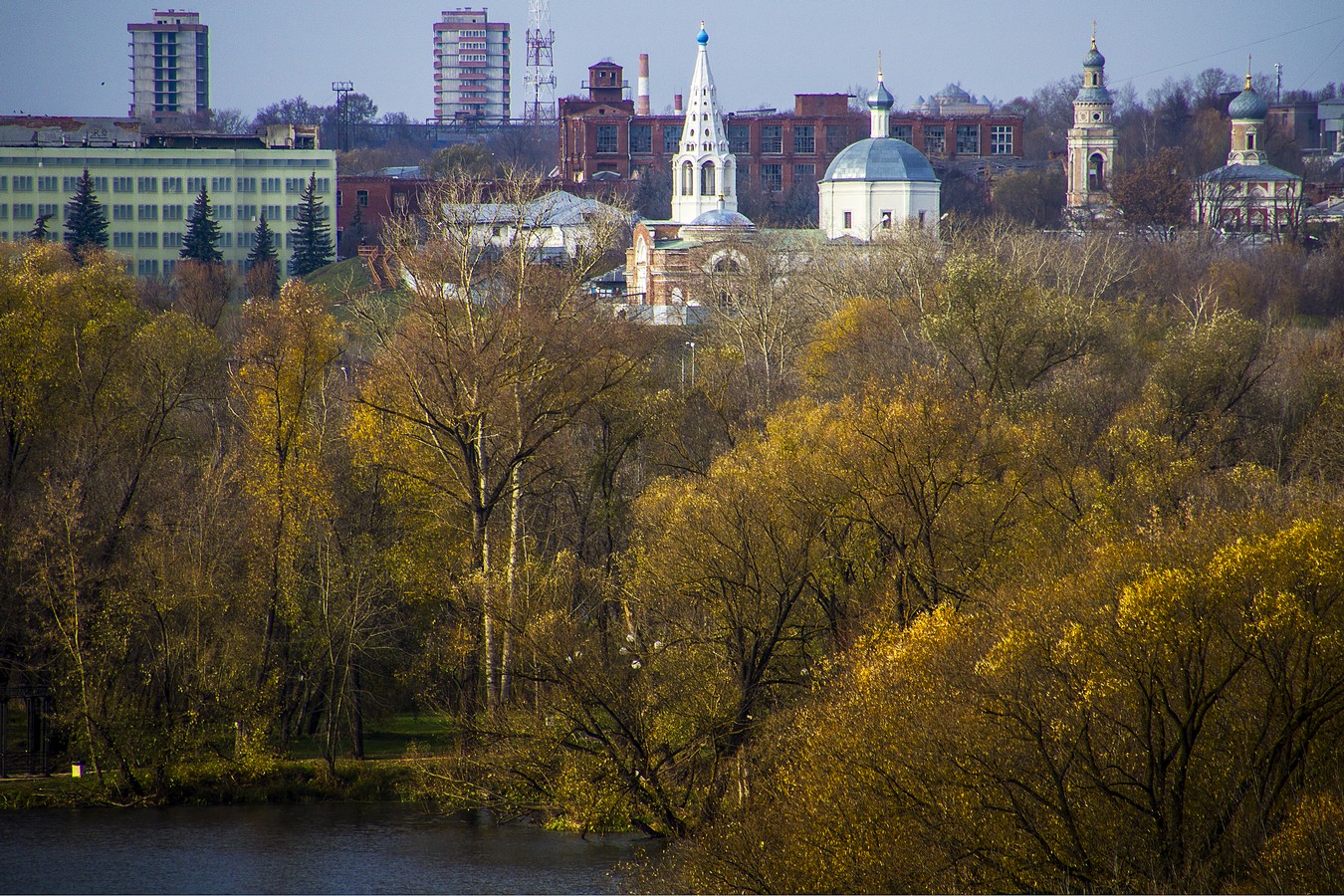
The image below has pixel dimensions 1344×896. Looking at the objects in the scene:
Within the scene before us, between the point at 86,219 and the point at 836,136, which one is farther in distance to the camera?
the point at 836,136

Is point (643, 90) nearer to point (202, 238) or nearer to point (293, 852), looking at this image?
point (202, 238)

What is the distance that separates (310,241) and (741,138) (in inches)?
1435

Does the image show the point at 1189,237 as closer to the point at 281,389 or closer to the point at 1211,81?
the point at 281,389

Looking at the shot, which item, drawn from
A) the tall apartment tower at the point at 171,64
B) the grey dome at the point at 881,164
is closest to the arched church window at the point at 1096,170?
the grey dome at the point at 881,164

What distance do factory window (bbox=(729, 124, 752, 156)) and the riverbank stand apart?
84.9 metres

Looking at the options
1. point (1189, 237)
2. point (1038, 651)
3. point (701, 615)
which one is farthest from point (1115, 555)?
point (1189, 237)

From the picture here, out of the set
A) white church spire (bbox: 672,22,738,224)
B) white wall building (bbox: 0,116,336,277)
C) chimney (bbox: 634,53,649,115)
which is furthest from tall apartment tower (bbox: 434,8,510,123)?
white church spire (bbox: 672,22,738,224)

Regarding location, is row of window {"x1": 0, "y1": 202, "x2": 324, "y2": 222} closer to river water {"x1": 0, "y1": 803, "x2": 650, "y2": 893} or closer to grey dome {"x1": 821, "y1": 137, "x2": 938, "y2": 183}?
grey dome {"x1": 821, "y1": 137, "x2": 938, "y2": 183}

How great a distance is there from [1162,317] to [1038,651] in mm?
25729

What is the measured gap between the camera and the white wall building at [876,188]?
218 feet

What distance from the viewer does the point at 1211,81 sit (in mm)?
130875

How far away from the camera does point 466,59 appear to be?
19862 centimetres

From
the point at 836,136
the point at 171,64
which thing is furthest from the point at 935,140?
the point at 171,64

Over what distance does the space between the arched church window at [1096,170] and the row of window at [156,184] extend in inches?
1666
